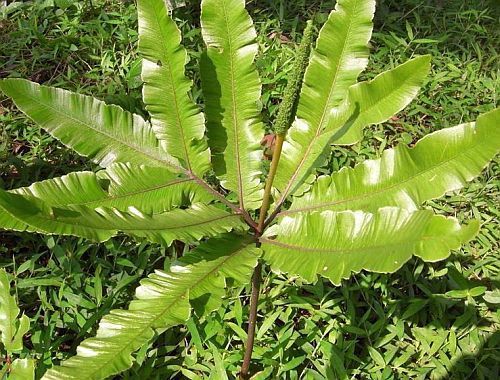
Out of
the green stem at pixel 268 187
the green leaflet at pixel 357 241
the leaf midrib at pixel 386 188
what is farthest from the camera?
the green stem at pixel 268 187

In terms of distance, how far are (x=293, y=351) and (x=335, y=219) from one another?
0.95m

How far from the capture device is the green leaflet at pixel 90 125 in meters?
1.51

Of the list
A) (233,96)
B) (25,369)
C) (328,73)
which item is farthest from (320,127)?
(25,369)

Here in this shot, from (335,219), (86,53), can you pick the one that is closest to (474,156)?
(335,219)

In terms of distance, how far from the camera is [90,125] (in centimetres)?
157

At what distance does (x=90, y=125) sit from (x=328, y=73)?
0.65 m

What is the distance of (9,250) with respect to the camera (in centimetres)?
236

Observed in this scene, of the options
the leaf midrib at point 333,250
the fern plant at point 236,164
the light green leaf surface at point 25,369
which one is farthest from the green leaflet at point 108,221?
the light green leaf surface at point 25,369

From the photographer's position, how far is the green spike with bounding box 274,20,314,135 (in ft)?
4.18

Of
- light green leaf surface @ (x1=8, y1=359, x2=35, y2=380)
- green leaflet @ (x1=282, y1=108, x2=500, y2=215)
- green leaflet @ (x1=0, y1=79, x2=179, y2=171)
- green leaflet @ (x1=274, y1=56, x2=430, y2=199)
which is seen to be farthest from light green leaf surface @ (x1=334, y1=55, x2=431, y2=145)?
light green leaf surface @ (x1=8, y1=359, x2=35, y2=380)

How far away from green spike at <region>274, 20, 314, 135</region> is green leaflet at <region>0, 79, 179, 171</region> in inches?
15.2

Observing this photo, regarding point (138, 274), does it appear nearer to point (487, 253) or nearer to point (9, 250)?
point (9, 250)

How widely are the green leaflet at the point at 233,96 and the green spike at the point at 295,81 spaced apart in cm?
25

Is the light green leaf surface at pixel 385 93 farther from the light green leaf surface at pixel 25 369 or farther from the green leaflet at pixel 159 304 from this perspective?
the light green leaf surface at pixel 25 369
